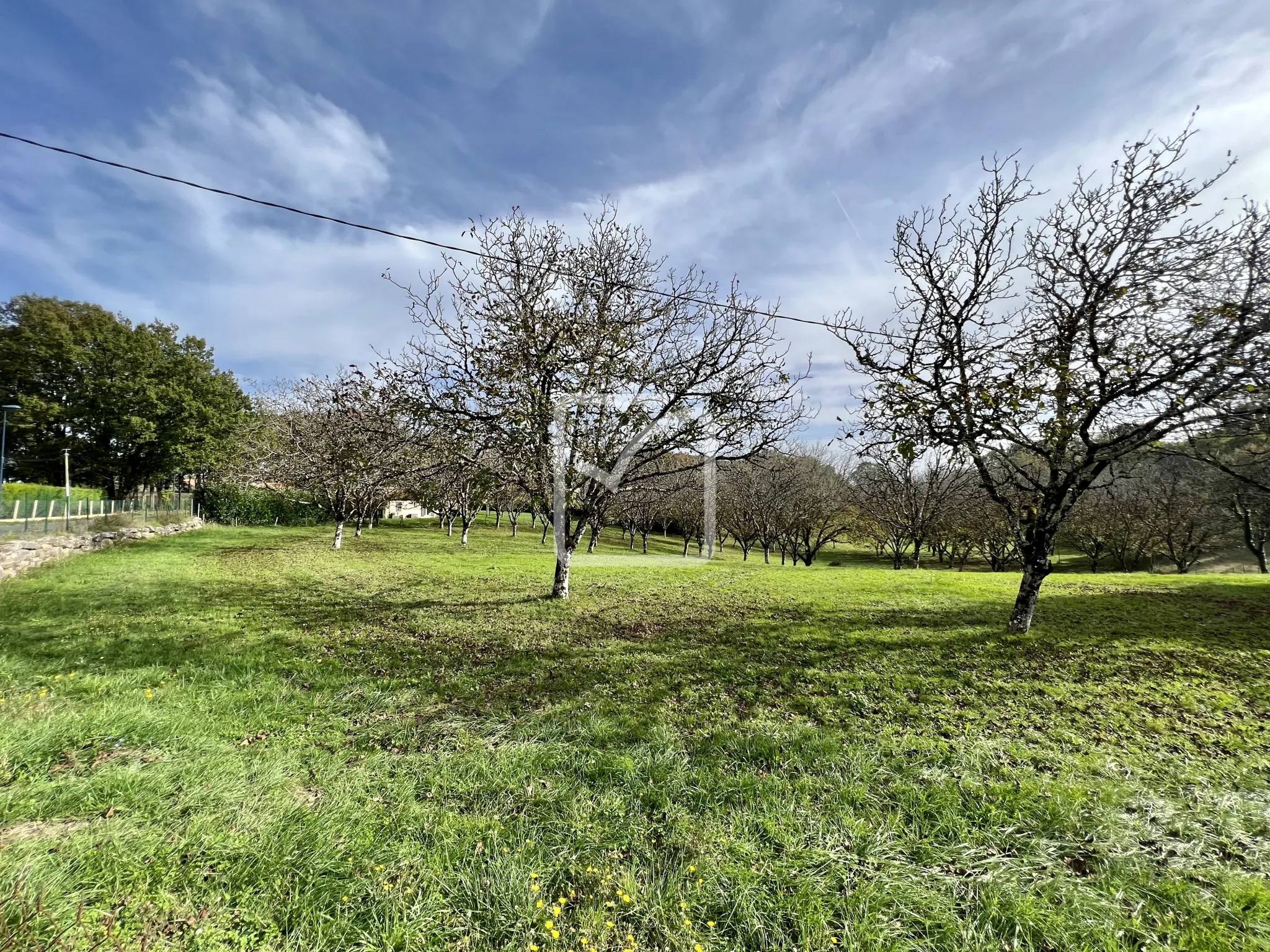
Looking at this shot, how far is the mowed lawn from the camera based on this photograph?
9.27ft

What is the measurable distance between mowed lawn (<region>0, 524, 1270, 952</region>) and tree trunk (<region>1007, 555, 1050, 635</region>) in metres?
0.54

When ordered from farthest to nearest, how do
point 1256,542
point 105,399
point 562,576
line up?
point 105,399, point 1256,542, point 562,576

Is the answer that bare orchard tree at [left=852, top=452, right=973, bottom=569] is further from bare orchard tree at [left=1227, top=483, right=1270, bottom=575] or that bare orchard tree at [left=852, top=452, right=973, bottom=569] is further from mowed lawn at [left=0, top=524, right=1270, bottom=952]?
mowed lawn at [left=0, top=524, right=1270, bottom=952]

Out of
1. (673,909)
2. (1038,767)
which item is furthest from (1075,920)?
(673,909)

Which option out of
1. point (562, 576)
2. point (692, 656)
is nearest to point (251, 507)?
point (562, 576)

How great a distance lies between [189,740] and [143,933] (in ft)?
8.69

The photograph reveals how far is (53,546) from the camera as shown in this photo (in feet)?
53.4

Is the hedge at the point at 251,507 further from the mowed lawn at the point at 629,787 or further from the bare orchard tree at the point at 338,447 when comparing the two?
the mowed lawn at the point at 629,787

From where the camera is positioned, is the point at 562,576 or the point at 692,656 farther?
the point at 562,576

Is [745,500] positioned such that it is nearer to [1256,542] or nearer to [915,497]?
[915,497]

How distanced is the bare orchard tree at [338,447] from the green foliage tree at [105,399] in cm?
430

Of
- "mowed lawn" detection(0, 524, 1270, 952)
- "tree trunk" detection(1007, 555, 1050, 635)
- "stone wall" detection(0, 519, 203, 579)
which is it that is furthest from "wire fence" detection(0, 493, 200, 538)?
"tree trunk" detection(1007, 555, 1050, 635)

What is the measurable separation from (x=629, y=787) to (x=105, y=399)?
48.6 metres

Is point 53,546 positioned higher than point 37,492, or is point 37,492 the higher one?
point 37,492
